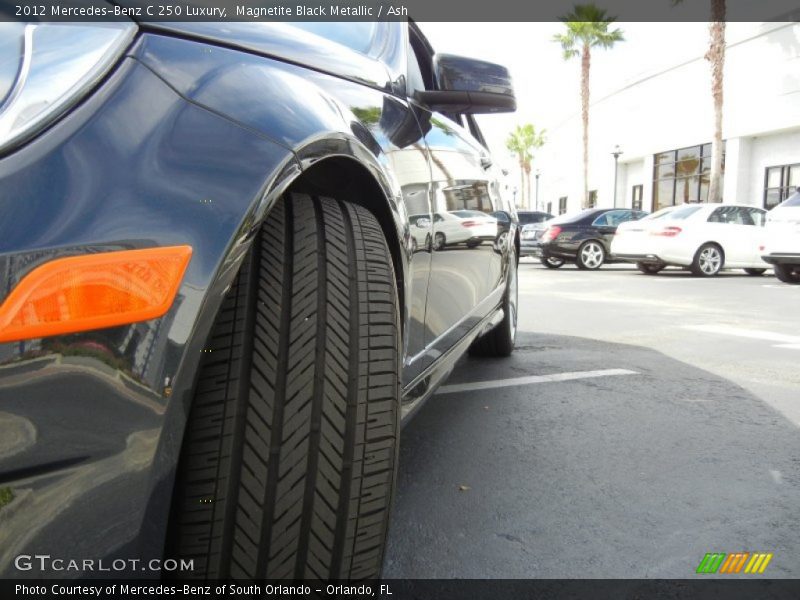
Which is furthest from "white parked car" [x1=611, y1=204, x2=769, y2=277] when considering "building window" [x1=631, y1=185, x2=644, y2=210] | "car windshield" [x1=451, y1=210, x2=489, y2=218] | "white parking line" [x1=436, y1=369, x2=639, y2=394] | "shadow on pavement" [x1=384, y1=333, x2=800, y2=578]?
"building window" [x1=631, y1=185, x2=644, y2=210]

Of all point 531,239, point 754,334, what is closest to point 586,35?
point 531,239

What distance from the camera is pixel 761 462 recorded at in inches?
96.5

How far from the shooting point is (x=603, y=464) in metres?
2.43

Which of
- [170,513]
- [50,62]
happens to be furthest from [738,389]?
[50,62]

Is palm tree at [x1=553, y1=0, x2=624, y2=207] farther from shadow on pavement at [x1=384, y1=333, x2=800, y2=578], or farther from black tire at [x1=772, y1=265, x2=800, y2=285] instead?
shadow on pavement at [x1=384, y1=333, x2=800, y2=578]

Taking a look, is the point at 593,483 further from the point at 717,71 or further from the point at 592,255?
the point at 717,71

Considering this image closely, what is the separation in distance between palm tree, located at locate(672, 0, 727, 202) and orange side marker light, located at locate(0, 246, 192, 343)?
20820 millimetres

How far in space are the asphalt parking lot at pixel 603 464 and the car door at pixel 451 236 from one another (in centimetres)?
46

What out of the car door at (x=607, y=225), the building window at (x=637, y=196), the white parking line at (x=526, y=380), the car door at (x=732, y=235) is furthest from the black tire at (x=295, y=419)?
the building window at (x=637, y=196)

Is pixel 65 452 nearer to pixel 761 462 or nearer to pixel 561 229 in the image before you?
pixel 761 462

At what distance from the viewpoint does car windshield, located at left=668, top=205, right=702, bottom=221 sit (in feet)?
38.8

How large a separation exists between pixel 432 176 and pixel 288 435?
1146mm

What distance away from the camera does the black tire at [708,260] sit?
1173 centimetres

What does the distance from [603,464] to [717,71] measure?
2057 centimetres
